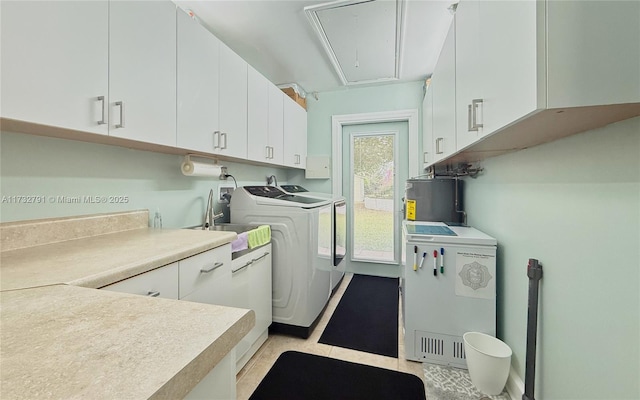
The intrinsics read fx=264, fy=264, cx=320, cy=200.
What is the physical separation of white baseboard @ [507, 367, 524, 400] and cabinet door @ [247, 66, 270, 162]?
2276 millimetres

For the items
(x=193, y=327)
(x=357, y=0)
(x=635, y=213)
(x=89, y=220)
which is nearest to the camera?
(x=193, y=327)

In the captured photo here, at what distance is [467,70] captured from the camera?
1.30 metres

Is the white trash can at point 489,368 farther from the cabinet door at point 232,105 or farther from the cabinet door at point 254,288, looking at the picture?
the cabinet door at point 232,105

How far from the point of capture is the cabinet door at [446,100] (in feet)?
5.22

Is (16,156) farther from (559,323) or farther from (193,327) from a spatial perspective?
(559,323)

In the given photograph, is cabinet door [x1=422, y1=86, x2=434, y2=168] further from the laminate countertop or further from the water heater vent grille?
the laminate countertop

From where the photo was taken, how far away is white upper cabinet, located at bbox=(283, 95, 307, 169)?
9.63ft

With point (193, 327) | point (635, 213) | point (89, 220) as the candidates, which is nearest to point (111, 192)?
point (89, 220)

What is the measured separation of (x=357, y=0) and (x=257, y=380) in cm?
252

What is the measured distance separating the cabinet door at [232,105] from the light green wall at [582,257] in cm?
187

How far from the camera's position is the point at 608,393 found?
2.90 ft

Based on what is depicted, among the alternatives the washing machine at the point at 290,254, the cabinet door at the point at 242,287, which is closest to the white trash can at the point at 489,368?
the washing machine at the point at 290,254

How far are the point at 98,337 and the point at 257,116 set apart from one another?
210 centimetres

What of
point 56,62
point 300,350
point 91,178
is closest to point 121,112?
point 56,62
